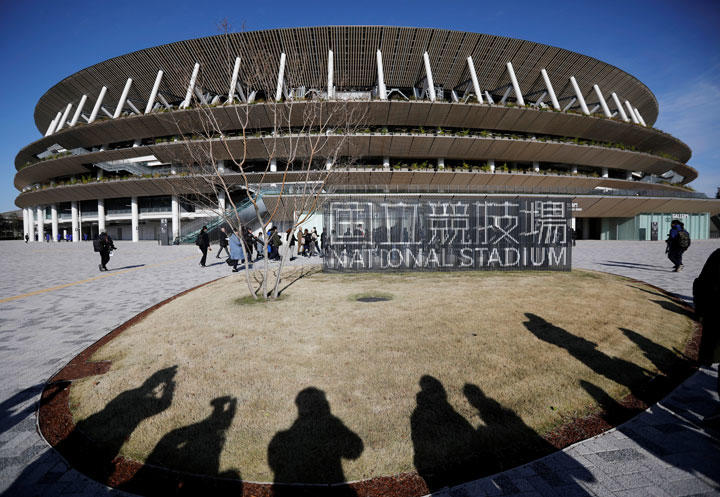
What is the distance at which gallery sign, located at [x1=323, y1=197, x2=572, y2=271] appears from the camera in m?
11.9

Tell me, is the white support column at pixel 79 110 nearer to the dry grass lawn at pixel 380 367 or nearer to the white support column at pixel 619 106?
the dry grass lawn at pixel 380 367

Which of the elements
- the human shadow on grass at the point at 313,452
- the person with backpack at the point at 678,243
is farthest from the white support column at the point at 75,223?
the person with backpack at the point at 678,243

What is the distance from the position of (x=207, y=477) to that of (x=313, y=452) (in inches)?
32.1

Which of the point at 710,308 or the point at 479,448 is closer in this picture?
the point at 479,448

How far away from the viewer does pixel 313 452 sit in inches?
99.4

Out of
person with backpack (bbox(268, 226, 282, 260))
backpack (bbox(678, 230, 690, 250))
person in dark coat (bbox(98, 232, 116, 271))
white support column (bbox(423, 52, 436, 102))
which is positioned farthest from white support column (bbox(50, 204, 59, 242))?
backpack (bbox(678, 230, 690, 250))

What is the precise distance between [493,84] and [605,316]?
1655 inches

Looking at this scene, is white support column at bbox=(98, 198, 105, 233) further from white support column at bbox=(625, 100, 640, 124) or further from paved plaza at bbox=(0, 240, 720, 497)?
white support column at bbox=(625, 100, 640, 124)

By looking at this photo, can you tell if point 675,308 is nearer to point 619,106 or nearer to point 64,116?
point 619,106

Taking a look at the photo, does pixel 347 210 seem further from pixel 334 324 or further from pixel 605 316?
pixel 605 316

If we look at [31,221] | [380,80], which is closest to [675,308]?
[380,80]

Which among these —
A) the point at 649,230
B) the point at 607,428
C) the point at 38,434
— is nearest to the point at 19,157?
the point at 38,434

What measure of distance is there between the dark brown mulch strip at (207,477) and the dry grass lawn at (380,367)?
92 millimetres

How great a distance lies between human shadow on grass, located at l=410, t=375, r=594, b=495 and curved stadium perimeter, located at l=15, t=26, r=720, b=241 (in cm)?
2577
